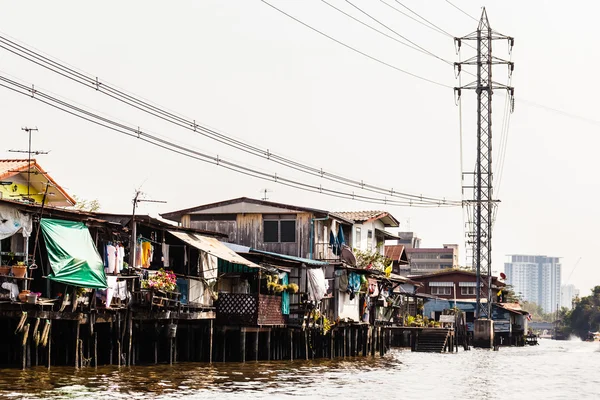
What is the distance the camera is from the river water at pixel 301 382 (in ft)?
94.0

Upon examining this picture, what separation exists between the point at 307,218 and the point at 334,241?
124 inches

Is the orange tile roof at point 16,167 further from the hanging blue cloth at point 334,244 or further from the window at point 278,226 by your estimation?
the hanging blue cloth at point 334,244

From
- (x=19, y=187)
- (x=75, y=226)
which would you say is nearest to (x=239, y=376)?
(x=75, y=226)

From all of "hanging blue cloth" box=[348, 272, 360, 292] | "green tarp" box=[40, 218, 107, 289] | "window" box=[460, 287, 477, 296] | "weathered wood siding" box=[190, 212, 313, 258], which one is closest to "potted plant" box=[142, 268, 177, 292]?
"green tarp" box=[40, 218, 107, 289]

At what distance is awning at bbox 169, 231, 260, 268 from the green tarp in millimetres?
5797

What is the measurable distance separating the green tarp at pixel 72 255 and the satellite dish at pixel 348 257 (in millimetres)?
22276

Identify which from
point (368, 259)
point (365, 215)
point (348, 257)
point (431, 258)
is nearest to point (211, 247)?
point (348, 257)

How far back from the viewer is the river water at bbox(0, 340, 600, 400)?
1128 inches

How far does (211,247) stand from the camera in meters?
40.6

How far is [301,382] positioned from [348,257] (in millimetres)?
19925

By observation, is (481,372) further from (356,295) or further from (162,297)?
(162,297)

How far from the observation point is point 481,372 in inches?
1821

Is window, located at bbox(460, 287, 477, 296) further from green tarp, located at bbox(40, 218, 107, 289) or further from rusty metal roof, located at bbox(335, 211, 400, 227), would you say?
green tarp, located at bbox(40, 218, 107, 289)

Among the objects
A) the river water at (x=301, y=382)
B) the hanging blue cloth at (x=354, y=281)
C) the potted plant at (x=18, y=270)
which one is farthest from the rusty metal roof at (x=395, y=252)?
the potted plant at (x=18, y=270)
